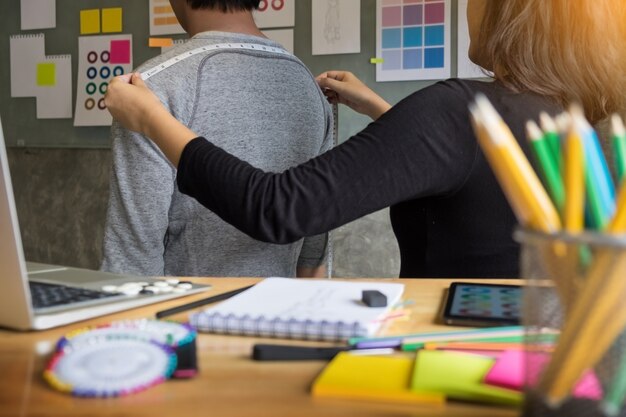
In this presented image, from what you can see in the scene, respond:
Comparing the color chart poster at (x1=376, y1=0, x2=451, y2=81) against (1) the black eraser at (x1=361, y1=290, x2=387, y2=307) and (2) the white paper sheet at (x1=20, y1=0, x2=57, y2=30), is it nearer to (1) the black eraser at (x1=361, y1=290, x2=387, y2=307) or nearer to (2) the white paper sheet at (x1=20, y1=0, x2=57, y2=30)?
(2) the white paper sheet at (x1=20, y1=0, x2=57, y2=30)

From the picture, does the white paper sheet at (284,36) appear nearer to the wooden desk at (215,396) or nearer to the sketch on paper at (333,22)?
the sketch on paper at (333,22)

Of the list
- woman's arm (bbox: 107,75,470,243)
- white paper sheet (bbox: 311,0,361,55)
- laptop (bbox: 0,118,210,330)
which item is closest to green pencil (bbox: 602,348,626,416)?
laptop (bbox: 0,118,210,330)

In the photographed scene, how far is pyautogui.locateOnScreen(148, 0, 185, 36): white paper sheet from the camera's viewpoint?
2.61m

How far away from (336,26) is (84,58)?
1.04 meters

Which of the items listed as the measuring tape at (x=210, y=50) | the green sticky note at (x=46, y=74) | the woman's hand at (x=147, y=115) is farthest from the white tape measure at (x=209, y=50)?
the green sticky note at (x=46, y=74)

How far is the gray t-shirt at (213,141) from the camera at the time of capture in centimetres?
125

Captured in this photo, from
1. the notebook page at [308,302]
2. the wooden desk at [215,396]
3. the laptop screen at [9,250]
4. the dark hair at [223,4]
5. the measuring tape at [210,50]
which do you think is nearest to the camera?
the wooden desk at [215,396]

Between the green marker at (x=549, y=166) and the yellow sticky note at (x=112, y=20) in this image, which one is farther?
the yellow sticky note at (x=112, y=20)

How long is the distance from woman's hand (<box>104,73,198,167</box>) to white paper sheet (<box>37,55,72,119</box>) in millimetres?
1801

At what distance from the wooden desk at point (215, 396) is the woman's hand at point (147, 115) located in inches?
16.2

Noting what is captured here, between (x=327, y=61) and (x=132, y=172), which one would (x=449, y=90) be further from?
(x=327, y=61)

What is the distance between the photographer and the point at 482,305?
70cm

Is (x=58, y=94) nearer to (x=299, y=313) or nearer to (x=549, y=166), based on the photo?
(x=299, y=313)

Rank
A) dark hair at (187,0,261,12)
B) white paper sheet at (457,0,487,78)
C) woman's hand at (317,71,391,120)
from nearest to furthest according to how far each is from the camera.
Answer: dark hair at (187,0,261,12), woman's hand at (317,71,391,120), white paper sheet at (457,0,487,78)
